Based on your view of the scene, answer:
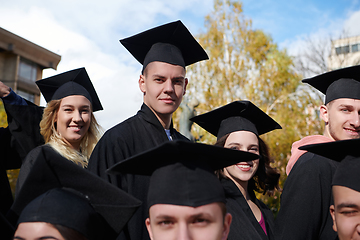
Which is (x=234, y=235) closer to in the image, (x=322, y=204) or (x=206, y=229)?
(x=322, y=204)

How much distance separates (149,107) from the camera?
3328mm

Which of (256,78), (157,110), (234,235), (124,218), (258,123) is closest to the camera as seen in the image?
(124,218)

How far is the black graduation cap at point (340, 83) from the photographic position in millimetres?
3353

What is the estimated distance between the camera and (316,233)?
9.13ft

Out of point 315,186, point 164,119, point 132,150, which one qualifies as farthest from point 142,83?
point 315,186

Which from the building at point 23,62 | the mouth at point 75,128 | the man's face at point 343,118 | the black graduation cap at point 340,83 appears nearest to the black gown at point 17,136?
the mouth at point 75,128

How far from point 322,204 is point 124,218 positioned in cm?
160

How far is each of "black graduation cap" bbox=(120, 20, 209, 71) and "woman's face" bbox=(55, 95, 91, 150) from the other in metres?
0.96

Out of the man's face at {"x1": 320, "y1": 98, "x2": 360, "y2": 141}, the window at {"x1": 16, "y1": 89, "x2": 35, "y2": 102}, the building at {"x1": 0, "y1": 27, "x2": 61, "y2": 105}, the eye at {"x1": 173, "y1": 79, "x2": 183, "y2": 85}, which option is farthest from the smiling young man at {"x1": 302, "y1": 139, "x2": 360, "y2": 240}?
the window at {"x1": 16, "y1": 89, "x2": 35, "y2": 102}

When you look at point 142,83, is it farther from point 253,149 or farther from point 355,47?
point 355,47

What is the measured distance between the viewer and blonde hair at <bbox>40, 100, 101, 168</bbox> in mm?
3918

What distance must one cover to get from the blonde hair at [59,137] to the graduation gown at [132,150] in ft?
3.29

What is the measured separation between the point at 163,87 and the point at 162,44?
1.86ft

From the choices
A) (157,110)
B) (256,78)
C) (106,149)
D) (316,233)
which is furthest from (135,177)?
(256,78)
